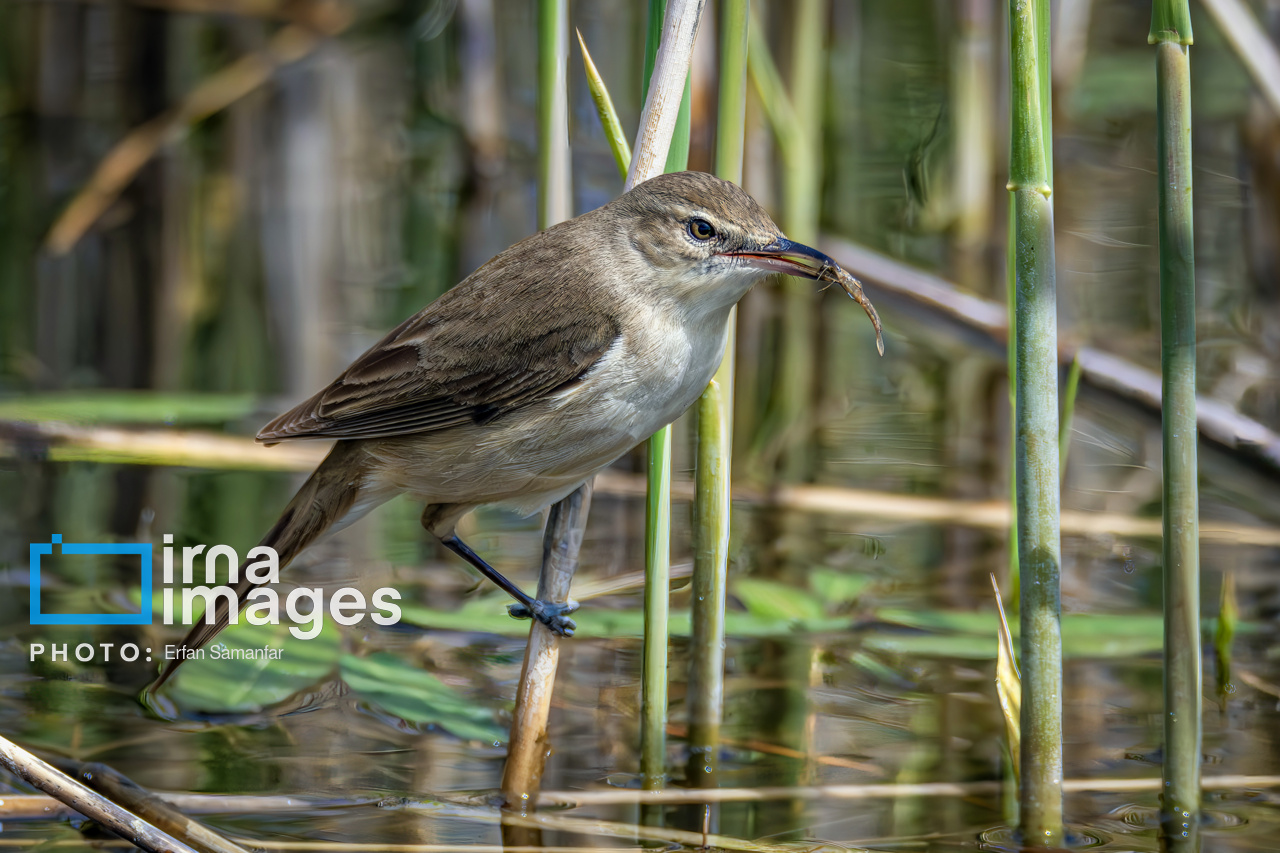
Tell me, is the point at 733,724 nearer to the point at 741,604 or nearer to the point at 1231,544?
the point at 741,604

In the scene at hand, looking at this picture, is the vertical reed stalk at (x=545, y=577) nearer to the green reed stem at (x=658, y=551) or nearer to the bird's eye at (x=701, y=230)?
the green reed stem at (x=658, y=551)

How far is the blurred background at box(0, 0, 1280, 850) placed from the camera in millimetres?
3357

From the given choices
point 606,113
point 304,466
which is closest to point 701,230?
point 606,113

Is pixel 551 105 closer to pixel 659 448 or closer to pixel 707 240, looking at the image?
pixel 707 240

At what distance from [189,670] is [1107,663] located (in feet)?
8.39

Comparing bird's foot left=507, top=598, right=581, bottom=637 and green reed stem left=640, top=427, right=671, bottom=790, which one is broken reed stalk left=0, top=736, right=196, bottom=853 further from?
green reed stem left=640, top=427, right=671, bottom=790

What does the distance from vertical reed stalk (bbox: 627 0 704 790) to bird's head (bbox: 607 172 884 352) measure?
9 centimetres

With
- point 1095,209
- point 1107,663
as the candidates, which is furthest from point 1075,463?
point 1095,209

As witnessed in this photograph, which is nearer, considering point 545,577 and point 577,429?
point 577,429

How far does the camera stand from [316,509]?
10.7 ft

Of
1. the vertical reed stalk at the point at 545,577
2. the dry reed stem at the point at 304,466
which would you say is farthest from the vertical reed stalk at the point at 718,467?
the dry reed stem at the point at 304,466

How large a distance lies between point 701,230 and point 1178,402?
1.05 meters

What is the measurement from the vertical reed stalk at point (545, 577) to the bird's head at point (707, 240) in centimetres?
28

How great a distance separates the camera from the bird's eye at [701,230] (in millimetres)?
2887
